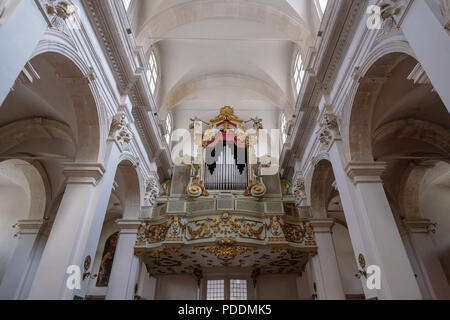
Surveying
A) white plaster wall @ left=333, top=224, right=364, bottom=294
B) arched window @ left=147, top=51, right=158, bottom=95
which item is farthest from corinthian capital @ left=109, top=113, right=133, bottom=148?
white plaster wall @ left=333, top=224, right=364, bottom=294

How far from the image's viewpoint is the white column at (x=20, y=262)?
9475 mm

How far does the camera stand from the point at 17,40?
384cm

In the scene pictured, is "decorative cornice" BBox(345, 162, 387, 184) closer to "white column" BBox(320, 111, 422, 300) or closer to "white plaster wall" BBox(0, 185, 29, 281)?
"white column" BBox(320, 111, 422, 300)

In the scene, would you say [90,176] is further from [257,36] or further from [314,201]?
[257,36]

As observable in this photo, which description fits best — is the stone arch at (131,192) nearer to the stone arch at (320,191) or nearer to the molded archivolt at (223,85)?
the molded archivolt at (223,85)

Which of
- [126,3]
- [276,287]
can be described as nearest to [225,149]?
[276,287]

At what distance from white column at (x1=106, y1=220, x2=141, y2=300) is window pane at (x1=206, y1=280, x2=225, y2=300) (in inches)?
151

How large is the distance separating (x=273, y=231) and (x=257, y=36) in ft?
25.1

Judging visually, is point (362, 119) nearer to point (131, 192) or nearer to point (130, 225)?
point (131, 192)

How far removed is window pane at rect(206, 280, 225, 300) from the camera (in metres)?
12.0

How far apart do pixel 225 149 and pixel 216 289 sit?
590cm

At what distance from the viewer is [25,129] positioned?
29.0ft

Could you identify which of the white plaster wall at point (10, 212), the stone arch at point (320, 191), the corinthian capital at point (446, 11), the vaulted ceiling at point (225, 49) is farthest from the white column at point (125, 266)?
the corinthian capital at point (446, 11)
